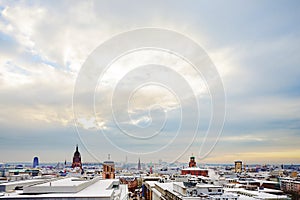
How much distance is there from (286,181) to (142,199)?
38613 millimetres

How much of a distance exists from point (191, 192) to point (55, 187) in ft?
53.9

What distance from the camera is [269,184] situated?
8006 cm

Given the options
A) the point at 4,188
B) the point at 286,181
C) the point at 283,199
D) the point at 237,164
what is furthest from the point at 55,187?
the point at 237,164

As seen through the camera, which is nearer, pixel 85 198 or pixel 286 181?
pixel 85 198

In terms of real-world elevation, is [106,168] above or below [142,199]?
above

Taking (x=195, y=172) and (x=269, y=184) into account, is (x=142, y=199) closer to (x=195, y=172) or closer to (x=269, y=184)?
(x=195, y=172)

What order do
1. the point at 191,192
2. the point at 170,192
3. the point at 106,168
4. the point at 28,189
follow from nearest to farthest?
the point at 28,189 → the point at 191,192 → the point at 170,192 → the point at 106,168

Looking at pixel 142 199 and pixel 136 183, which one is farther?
pixel 136 183

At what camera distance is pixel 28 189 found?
35.1 metres

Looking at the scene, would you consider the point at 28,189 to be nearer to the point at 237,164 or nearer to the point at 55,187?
the point at 55,187

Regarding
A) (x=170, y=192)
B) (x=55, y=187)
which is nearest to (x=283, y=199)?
(x=170, y=192)

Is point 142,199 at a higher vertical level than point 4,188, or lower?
lower

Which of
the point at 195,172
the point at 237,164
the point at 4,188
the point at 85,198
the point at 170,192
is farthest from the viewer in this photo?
the point at 237,164

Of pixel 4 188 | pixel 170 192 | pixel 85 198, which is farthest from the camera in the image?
pixel 170 192
